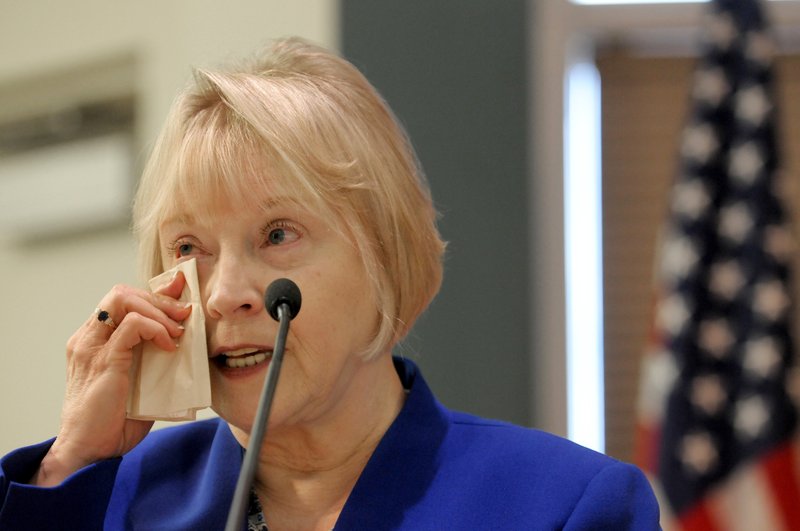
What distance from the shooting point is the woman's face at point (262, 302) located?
1.68 m

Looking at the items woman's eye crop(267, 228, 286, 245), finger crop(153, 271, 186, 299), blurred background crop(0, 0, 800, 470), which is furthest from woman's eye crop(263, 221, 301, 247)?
blurred background crop(0, 0, 800, 470)

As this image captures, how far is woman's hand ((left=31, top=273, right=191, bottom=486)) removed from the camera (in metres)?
1.75

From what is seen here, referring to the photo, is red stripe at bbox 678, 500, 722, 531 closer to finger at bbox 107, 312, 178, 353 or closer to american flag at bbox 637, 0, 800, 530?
american flag at bbox 637, 0, 800, 530

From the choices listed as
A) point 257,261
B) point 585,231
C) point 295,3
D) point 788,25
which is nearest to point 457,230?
point 585,231

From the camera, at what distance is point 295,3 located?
380cm

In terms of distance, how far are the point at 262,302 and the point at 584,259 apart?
2253 mm

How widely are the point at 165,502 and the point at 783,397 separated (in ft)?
5.96

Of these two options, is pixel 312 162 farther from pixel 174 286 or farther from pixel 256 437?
pixel 256 437

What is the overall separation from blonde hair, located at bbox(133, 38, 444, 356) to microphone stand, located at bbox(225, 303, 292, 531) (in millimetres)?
264

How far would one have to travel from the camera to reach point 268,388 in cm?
140

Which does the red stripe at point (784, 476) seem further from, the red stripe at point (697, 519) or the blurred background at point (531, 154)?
the blurred background at point (531, 154)

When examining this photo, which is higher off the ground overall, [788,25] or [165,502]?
[788,25]

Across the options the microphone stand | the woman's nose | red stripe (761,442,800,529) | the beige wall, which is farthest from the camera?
the beige wall

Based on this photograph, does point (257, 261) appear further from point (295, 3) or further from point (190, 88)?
point (295, 3)
